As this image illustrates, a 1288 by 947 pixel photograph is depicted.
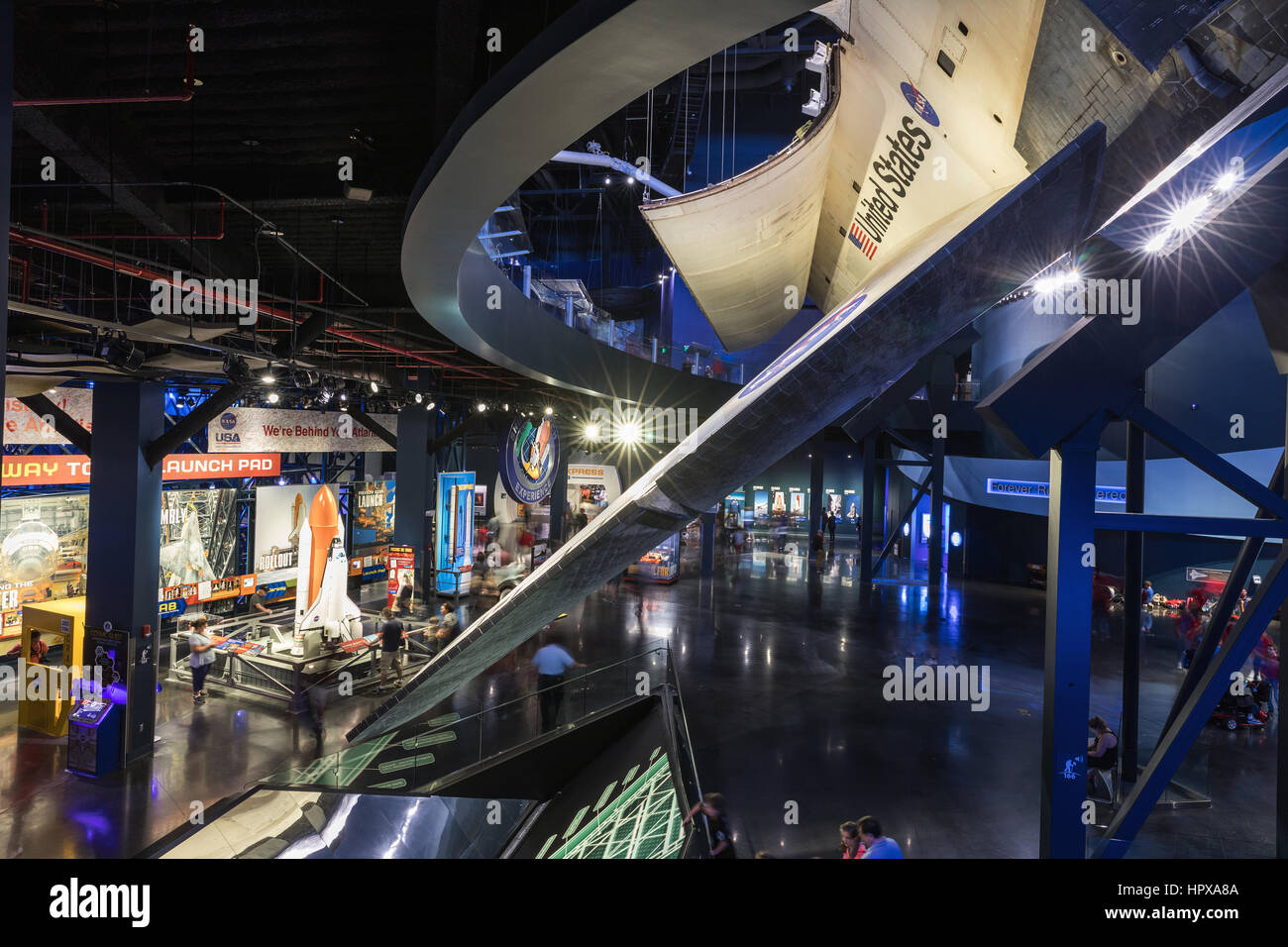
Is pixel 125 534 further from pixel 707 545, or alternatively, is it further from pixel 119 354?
pixel 707 545

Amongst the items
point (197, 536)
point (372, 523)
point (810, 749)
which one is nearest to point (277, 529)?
point (197, 536)

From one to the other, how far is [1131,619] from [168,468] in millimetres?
16671

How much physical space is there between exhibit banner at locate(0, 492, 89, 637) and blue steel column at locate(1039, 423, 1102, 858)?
48.6 feet

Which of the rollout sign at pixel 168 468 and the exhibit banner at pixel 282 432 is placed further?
the exhibit banner at pixel 282 432

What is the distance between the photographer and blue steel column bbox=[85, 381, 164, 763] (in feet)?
28.9

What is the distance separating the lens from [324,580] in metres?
12.0

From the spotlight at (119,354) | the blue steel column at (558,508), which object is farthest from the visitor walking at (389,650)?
the blue steel column at (558,508)

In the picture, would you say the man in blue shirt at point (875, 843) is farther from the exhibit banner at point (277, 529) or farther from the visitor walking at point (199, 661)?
the exhibit banner at point (277, 529)

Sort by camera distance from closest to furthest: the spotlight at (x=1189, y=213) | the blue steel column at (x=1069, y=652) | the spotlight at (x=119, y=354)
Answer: the spotlight at (x=1189, y=213) < the blue steel column at (x=1069, y=652) < the spotlight at (x=119, y=354)

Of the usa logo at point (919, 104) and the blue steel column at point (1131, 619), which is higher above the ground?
the usa logo at point (919, 104)

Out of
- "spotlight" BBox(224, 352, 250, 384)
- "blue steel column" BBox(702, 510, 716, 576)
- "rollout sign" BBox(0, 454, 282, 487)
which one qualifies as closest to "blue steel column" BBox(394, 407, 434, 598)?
"rollout sign" BBox(0, 454, 282, 487)

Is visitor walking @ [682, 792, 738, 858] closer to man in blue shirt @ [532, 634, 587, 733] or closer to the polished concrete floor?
the polished concrete floor

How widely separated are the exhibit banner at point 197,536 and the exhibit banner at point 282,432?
1.73 m

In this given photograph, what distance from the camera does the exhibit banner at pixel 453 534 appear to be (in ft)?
55.5
